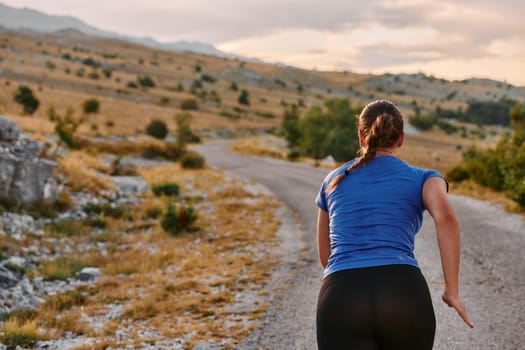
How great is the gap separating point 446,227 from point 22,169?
507 inches

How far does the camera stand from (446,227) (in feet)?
8.36

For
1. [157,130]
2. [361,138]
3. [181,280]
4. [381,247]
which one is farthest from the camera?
[157,130]

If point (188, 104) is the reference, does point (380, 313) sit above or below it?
below

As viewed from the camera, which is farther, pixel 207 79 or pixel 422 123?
pixel 207 79

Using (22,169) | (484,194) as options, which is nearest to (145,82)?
(22,169)

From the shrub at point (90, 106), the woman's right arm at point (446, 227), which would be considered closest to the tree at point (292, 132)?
the shrub at point (90, 106)

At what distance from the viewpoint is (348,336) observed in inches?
94.7

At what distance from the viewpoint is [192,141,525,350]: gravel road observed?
5.63 m

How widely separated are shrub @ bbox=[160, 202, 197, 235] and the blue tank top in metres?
10.7

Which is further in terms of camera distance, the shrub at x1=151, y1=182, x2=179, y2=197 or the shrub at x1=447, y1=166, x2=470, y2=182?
the shrub at x1=447, y1=166, x2=470, y2=182

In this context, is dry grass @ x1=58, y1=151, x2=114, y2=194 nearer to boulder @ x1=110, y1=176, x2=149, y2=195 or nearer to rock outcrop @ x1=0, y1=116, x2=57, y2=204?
boulder @ x1=110, y1=176, x2=149, y2=195

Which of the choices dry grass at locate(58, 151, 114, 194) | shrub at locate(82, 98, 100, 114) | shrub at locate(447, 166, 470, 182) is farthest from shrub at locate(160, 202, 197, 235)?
shrub at locate(82, 98, 100, 114)

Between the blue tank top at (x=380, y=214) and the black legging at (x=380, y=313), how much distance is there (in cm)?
10

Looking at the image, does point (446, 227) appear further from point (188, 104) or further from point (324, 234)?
point (188, 104)
